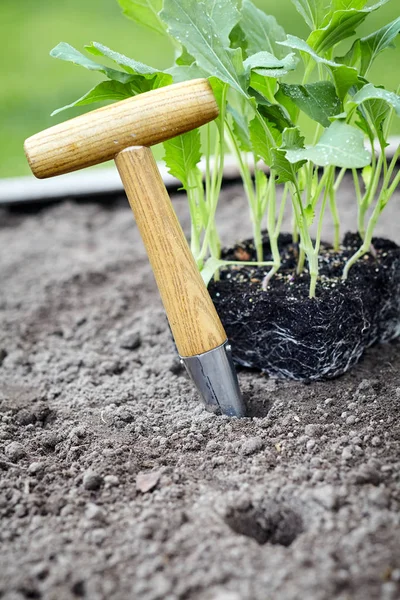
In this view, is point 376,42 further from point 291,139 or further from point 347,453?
point 347,453

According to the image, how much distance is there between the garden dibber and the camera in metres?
0.87

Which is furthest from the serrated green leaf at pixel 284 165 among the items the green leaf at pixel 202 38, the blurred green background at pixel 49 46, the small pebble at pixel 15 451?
the blurred green background at pixel 49 46

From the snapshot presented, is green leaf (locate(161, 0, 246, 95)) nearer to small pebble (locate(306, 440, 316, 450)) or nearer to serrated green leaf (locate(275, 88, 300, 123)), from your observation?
serrated green leaf (locate(275, 88, 300, 123))

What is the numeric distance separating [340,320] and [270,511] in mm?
393

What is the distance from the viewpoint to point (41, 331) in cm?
148

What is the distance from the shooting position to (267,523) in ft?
2.58

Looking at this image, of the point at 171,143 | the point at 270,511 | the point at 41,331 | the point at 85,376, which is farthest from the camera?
the point at 41,331

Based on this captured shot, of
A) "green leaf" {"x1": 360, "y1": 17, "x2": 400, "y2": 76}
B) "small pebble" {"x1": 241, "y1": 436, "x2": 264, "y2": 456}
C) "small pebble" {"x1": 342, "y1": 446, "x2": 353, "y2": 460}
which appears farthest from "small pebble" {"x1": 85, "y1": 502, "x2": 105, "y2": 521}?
"green leaf" {"x1": 360, "y1": 17, "x2": 400, "y2": 76}

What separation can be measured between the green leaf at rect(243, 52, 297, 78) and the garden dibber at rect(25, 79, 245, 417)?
79 mm

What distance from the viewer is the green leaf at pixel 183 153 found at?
3.43 feet

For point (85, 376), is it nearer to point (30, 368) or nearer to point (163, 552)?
point (30, 368)

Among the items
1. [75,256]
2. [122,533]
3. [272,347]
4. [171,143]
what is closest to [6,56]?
[75,256]

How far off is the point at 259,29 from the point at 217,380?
2.19 feet

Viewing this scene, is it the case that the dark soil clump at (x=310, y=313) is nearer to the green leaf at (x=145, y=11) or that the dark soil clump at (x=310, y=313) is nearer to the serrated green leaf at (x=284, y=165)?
the serrated green leaf at (x=284, y=165)
